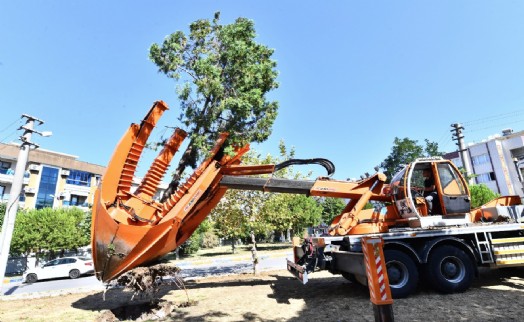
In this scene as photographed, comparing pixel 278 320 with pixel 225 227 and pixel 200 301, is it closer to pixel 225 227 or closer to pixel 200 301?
pixel 200 301

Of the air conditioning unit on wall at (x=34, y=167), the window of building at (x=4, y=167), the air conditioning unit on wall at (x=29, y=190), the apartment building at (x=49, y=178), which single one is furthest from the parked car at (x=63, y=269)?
the air conditioning unit on wall at (x=34, y=167)

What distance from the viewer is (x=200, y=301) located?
8.61 meters

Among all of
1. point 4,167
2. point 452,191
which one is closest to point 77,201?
point 4,167

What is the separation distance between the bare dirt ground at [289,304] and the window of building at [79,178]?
123 ft

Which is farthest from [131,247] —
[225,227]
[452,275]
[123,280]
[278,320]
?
[225,227]

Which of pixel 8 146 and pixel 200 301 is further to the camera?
pixel 8 146

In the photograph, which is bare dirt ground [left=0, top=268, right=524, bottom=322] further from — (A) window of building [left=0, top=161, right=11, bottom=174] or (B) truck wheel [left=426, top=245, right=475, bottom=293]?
(A) window of building [left=0, top=161, right=11, bottom=174]

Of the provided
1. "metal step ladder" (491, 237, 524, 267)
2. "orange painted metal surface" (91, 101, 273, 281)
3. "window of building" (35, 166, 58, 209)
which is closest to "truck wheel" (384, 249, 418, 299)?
"metal step ladder" (491, 237, 524, 267)

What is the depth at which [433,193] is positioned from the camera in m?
8.68

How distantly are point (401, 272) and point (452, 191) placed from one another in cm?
273

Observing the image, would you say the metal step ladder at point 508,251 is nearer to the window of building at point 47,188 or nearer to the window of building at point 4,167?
the window of building at point 4,167

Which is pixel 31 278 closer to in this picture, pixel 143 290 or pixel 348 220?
pixel 143 290

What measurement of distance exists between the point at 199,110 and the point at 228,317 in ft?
20.1

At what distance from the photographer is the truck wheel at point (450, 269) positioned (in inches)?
306
